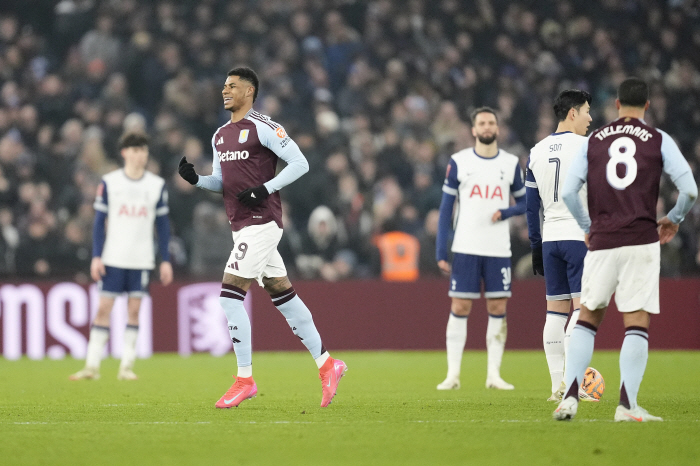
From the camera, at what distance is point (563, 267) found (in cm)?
767

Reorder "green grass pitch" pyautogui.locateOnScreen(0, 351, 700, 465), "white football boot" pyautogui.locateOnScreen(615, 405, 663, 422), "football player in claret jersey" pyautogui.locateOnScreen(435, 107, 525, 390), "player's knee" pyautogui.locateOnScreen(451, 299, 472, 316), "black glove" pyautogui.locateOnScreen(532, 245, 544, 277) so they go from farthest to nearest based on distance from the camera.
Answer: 1. "player's knee" pyautogui.locateOnScreen(451, 299, 472, 316)
2. "football player in claret jersey" pyautogui.locateOnScreen(435, 107, 525, 390)
3. "black glove" pyautogui.locateOnScreen(532, 245, 544, 277)
4. "white football boot" pyautogui.locateOnScreen(615, 405, 663, 422)
5. "green grass pitch" pyautogui.locateOnScreen(0, 351, 700, 465)

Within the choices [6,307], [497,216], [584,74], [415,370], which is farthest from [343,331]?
[584,74]

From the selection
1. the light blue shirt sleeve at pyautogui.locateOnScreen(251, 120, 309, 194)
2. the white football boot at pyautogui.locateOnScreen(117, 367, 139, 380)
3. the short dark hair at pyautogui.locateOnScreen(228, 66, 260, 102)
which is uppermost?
the short dark hair at pyautogui.locateOnScreen(228, 66, 260, 102)

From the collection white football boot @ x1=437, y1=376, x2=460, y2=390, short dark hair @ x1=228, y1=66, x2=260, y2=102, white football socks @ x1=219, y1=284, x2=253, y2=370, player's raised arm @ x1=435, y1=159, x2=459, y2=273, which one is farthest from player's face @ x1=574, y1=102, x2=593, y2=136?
white football socks @ x1=219, y1=284, x2=253, y2=370

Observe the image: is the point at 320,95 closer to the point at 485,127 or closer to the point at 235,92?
the point at 485,127

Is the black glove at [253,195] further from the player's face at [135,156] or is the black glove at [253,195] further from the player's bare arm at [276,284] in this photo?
the player's face at [135,156]

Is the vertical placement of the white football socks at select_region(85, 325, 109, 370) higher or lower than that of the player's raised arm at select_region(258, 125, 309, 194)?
lower

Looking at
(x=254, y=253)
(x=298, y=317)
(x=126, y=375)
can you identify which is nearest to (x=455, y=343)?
(x=298, y=317)

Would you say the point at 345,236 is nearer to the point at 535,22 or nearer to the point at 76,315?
the point at 76,315

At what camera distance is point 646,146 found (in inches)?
231

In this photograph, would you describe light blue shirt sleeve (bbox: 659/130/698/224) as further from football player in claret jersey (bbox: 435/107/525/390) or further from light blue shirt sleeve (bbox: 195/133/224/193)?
football player in claret jersey (bbox: 435/107/525/390)

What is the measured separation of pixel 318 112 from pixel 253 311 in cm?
412

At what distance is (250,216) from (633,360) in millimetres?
2881

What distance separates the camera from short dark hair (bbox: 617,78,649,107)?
5973 millimetres
